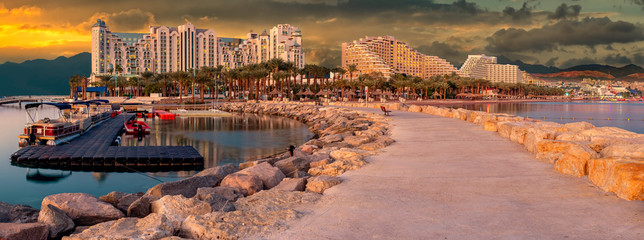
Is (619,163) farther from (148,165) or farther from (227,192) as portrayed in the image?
(148,165)

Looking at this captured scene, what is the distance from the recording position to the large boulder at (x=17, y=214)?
791cm

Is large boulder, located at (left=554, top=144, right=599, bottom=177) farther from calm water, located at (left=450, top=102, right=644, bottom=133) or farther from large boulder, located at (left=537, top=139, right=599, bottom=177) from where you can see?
calm water, located at (left=450, top=102, right=644, bottom=133)

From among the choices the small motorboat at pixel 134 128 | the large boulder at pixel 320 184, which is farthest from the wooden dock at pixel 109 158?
the small motorboat at pixel 134 128

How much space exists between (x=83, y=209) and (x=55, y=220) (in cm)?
79

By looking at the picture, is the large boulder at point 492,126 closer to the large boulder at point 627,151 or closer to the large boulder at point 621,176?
the large boulder at point 627,151

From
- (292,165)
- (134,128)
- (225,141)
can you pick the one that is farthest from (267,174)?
(134,128)

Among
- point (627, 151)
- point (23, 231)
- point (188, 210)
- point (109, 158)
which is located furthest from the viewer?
point (109, 158)

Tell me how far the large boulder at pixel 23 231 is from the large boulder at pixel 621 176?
9112 millimetres

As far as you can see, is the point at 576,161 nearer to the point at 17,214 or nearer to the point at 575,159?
the point at 575,159

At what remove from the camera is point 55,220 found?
6812mm

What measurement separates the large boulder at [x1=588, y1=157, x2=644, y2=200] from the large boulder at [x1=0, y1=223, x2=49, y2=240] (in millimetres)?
9112

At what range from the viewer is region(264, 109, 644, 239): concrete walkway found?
5.98m

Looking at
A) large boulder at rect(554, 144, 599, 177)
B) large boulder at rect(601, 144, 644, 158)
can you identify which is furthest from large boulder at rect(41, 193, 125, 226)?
large boulder at rect(601, 144, 644, 158)

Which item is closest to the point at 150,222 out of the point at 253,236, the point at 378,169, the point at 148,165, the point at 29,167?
the point at 253,236
